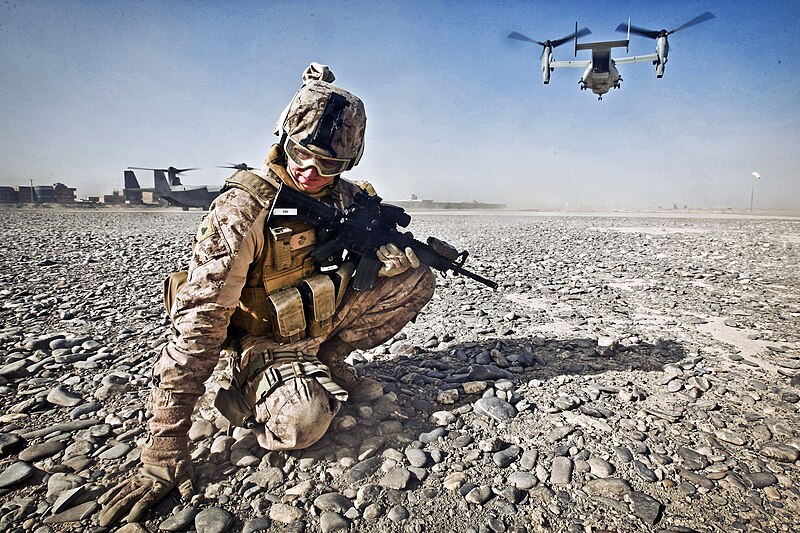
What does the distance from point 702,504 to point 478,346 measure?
87.5 inches

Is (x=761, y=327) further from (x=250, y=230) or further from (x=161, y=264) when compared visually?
(x=161, y=264)

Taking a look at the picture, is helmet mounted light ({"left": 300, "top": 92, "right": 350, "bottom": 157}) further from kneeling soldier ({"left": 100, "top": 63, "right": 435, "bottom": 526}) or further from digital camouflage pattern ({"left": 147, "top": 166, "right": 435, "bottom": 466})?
digital camouflage pattern ({"left": 147, "top": 166, "right": 435, "bottom": 466})

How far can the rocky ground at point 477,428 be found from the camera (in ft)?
6.57

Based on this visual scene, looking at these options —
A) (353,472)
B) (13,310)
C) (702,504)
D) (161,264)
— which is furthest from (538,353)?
(161,264)

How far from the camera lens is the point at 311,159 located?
2.62 meters

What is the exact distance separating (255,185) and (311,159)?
1.20 ft

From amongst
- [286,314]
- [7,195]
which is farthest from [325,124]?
[7,195]

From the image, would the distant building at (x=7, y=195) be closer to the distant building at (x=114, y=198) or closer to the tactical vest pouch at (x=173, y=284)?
the distant building at (x=114, y=198)

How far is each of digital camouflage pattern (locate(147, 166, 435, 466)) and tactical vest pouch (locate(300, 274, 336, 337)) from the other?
0.24 m

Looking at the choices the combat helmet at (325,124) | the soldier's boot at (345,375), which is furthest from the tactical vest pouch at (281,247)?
the soldier's boot at (345,375)

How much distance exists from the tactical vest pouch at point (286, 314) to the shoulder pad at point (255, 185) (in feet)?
1.84

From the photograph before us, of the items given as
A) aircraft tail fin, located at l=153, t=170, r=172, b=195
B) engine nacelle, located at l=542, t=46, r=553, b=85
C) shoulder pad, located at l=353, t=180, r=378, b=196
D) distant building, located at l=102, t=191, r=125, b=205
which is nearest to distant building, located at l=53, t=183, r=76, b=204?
distant building, located at l=102, t=191, r=125, b=205

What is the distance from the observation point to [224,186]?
8.46ft

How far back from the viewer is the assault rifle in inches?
105
